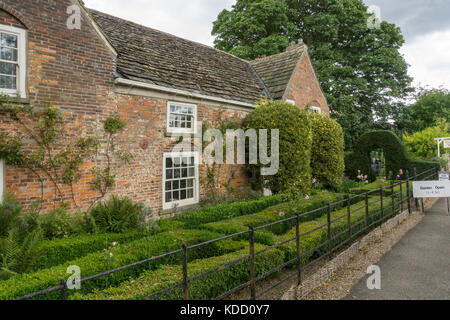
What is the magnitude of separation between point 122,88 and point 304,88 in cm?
1152

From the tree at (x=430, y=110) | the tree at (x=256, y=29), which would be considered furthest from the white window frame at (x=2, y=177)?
the tree at (x=430, y=110)

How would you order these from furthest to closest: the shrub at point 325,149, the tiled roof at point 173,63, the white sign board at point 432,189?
1. the shrub at point 325,149
2. the white sign board at point 432,189
3. the tiled roof at point 173,63

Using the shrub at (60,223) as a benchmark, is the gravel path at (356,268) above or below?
below

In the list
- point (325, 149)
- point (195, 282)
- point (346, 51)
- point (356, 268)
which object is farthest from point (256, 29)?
point (195, 282)

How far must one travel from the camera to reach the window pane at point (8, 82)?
6.24m

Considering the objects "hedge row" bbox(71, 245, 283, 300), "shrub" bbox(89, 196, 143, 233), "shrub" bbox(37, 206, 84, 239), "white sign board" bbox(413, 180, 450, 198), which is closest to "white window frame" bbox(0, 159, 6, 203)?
"shrub" bbox(37, 206, 84, 239)

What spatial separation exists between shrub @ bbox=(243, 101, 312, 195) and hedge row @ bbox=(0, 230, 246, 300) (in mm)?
5520

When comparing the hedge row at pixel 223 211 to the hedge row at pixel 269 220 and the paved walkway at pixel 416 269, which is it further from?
the paved walkway at pixel 416 269

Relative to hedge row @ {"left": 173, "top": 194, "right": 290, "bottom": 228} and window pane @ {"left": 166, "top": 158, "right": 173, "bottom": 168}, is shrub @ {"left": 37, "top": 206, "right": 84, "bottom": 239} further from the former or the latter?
window pane @ {"left": 166, "top": 158, "right": 173, "bottom": 168}

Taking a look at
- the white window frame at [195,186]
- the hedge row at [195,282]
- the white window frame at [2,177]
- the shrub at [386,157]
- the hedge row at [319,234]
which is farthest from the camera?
the shrub at [386,157]

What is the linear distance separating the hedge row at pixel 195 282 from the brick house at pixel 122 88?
4.06m
